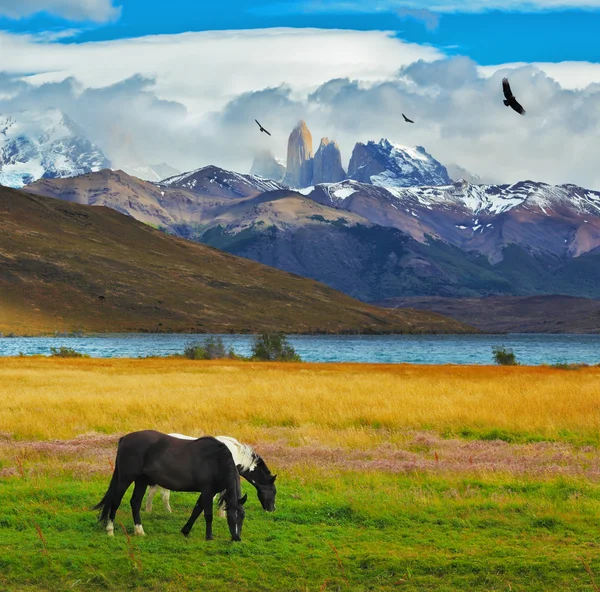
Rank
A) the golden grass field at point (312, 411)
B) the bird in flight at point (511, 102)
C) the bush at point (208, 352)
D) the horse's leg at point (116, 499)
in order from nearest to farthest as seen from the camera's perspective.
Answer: the horse's leg at point (116, 499), the bird in flight at point (511, 102), the golden grass field at point (312, 411), the bush at point (208, 352)

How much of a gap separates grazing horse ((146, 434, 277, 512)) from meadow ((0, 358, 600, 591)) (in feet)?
1.23

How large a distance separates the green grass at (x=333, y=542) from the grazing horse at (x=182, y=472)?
0.43m

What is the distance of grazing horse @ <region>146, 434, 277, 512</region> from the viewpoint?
46.7 feet

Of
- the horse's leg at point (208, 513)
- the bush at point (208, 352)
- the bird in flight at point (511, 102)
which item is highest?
the bird in flight at point (511, 102)

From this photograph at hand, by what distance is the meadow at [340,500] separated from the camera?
12.2m

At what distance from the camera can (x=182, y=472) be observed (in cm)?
1362

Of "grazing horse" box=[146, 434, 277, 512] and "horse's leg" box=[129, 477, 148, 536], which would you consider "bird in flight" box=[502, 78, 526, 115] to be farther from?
"horse's leg" box=[129, 477, 148, 536]

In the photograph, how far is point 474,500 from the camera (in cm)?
1627

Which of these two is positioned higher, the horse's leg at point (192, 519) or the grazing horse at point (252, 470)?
the grazing horse at point (252, 470)

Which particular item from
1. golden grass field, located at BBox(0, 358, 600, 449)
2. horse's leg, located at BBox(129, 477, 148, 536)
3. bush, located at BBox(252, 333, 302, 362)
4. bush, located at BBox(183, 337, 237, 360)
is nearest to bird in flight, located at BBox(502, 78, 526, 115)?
horse's leg, located at BBox(129, 477, 148, 536)

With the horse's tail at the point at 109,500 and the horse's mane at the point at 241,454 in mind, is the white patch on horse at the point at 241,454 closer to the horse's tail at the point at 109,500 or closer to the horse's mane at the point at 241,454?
the horse's mane at the point at 241,454

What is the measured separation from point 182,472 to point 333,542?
2.74 metres

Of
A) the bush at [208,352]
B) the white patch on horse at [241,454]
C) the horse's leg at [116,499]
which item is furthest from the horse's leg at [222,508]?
the bush at [208,352]

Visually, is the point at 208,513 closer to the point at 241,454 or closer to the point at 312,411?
the point at 241,454
